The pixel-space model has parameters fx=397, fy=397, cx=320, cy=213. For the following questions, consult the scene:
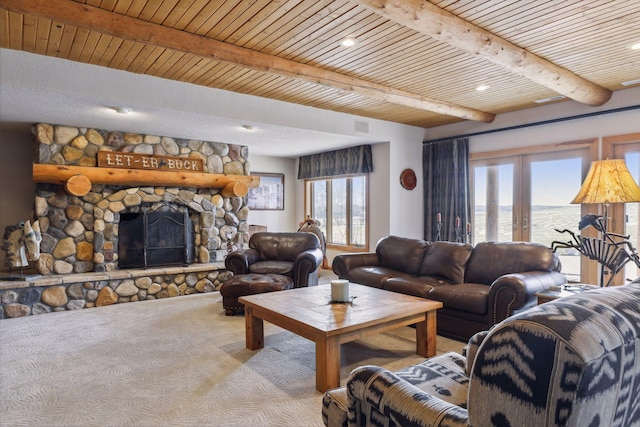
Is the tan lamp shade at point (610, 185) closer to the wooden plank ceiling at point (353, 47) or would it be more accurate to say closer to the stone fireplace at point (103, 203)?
the wooden plank ceiling at point (353, 47)

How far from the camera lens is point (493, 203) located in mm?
5844

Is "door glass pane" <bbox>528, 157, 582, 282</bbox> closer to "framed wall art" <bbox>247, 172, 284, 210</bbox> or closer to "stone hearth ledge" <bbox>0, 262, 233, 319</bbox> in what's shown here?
"stone hearth ledge" <bbox>0, 262, 233, 319</bbox>

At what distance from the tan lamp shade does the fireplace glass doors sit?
4802 mm

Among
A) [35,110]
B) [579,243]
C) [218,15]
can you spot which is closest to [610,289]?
[579,243]

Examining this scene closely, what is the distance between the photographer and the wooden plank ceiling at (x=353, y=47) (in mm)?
2688

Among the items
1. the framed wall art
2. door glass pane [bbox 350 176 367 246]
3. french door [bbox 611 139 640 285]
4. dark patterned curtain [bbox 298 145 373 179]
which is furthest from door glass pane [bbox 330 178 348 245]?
french door [bbox 611 139 640 285]

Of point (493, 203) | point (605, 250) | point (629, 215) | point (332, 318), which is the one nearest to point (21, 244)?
point (332, 318)

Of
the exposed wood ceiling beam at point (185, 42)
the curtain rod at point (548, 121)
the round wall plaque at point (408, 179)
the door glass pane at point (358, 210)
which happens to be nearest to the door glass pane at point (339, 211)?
the door glass pane at point (358, 210)

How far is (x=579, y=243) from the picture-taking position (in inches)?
117

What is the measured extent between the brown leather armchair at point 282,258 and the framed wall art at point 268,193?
250cm

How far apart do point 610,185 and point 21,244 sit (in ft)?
18.2

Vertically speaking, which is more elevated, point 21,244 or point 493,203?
point 493,203

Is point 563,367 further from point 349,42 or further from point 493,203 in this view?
point 493,203

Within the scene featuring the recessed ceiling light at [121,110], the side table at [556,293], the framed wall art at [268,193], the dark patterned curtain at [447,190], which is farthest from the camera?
the framed wall art at [268,193]
